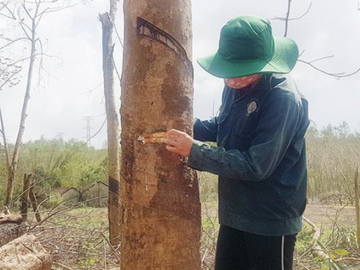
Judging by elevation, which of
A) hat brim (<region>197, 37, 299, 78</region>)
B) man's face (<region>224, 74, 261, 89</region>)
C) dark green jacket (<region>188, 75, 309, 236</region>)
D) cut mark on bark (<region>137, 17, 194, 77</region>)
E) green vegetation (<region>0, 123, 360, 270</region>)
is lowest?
green vegetation (<region>0, 123, 360, 270</region>)

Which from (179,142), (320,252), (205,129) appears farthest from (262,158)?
(320,252)

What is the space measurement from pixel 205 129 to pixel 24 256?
6.25ft

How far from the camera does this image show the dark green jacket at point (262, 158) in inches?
55.9

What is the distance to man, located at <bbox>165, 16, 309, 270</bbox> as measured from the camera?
142cm

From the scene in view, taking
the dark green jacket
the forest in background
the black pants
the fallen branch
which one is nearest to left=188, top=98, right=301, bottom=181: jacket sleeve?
the dark green jacket

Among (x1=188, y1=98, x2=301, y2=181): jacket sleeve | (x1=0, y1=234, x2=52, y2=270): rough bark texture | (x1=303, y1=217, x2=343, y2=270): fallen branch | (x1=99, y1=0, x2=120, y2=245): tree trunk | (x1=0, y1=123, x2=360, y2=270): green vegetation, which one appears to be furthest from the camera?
(x1=99, y1=0, x2=120, y2=245): tree trunk

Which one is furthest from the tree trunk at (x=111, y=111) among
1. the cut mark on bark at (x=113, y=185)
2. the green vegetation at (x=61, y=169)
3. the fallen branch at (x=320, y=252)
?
the green vegetation at (x=61, y=169)

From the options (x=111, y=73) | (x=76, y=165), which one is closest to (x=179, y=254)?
(x=111, y=73)

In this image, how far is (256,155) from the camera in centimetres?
140

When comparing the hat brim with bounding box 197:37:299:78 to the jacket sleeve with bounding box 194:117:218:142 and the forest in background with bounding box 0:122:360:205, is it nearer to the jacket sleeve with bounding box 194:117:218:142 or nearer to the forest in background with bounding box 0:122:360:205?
the jacket sleeve with bounding box 194:117:218:142

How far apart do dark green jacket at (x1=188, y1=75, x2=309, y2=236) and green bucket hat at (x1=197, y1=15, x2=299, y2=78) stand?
85 millimetres

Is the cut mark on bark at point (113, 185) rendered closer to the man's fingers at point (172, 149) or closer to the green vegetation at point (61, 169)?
the man's fingers at point (172, 149)

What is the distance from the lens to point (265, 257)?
1631mm

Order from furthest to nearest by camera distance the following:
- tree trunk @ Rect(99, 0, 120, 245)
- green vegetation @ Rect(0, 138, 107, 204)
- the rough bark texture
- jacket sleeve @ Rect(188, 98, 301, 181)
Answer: green vegetation @ Rect(0, 138, 107, 204), tree trunk @ Rect(99, 0, 120, 245), the rough bark texture, jacket sleeve @ Rect(188, 98, 301, 181)
